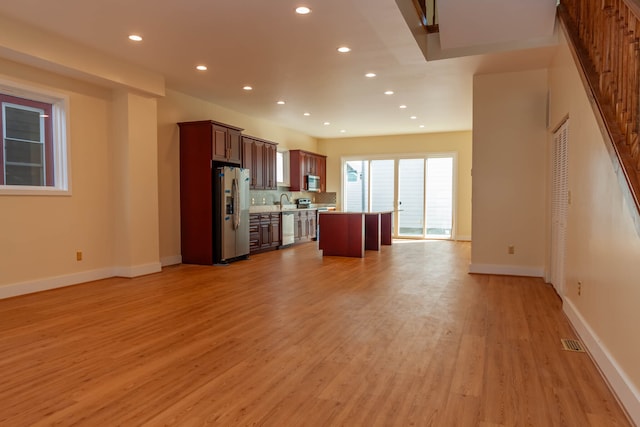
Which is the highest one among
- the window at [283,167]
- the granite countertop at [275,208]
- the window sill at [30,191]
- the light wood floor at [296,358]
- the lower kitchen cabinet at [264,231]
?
the window at [283,167]

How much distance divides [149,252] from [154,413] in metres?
4.24

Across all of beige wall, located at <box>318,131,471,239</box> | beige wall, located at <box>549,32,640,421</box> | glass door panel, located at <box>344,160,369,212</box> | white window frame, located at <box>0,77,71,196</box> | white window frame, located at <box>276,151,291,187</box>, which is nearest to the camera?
beige wall, located at <box>549,32,640,421</box>

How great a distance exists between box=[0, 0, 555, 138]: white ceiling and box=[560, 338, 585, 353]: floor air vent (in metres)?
3.11

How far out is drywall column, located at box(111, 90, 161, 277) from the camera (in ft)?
18.4

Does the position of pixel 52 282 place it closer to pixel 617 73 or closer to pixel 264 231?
pixel 264 231

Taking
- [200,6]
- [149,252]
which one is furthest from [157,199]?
[200,6]

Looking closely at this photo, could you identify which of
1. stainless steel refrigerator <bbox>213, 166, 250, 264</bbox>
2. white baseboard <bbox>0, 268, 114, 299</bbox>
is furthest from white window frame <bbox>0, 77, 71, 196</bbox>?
stainless steel refrigerator <bbox>213, 166, 250, 264</bbox>

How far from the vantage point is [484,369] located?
2.58 m

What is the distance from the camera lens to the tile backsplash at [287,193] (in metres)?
9.04

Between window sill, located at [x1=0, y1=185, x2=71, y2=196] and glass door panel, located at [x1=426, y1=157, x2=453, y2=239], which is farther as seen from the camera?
glass door panel, located at [x1=426, y1=157, x2=453, y2=239]

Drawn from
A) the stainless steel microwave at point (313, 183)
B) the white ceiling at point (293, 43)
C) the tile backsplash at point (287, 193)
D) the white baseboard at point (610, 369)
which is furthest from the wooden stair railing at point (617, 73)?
the stainless steel microwave at point (313, 183)

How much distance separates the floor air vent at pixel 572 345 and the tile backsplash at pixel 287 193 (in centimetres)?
668

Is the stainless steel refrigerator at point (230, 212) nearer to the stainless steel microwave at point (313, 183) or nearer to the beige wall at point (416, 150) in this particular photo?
the stainless steel microwave at point (313, 183)

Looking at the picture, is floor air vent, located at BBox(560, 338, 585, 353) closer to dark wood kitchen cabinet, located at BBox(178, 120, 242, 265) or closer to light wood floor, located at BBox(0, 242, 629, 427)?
light wood floor, located at BBox(0, 242, 629, 427)
